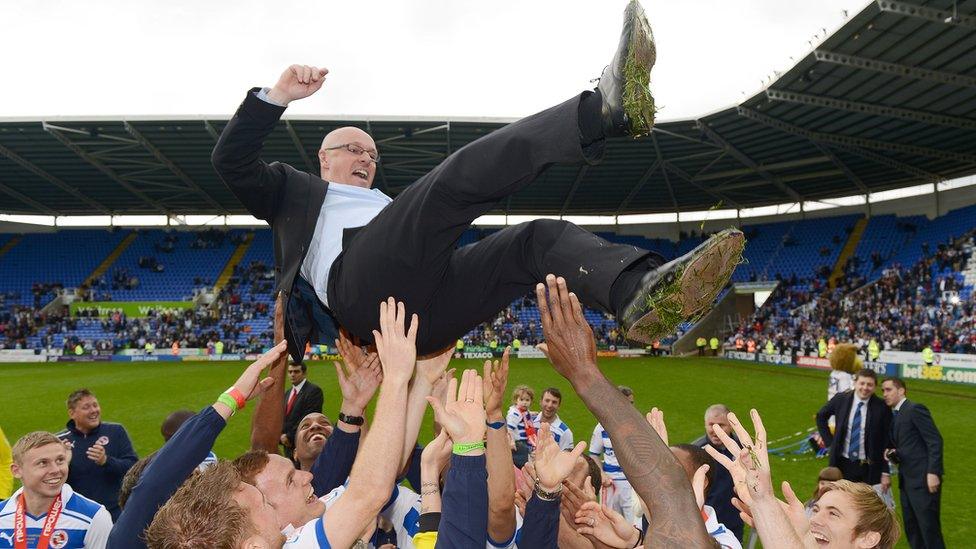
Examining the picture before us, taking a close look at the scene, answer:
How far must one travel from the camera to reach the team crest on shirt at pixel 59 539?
366 centimetres

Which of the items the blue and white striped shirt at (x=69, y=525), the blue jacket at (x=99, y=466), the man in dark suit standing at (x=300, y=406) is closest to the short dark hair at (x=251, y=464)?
the blue and white striped shirt at (x=69, y=525)

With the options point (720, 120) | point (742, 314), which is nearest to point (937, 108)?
point (720, 120)

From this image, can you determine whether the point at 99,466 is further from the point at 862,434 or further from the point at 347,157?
the point at 862,434

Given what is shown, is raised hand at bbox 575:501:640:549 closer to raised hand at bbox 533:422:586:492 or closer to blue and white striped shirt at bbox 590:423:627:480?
raised hand at bbox 533:422:586:492

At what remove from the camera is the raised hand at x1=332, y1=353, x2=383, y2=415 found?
3498 millimetres

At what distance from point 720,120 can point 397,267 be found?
26.2 m

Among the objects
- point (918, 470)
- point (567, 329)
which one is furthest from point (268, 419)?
point (918, 470)

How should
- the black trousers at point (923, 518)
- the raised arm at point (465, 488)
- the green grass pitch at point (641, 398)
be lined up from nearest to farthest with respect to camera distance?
the raised arm at point (465, 488), the black trousers at point (923, 518), the green grass pitch at point (641, 398)

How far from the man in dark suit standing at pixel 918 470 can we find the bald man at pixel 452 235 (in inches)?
199

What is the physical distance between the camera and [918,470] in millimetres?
5828

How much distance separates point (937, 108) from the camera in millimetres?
22406

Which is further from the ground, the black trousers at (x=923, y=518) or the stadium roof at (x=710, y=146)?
the stadium roof at (x=710, y=146)

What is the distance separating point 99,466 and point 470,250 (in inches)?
170

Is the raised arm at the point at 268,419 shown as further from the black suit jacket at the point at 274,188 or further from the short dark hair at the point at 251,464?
the short dark hair at the point at 251,464
